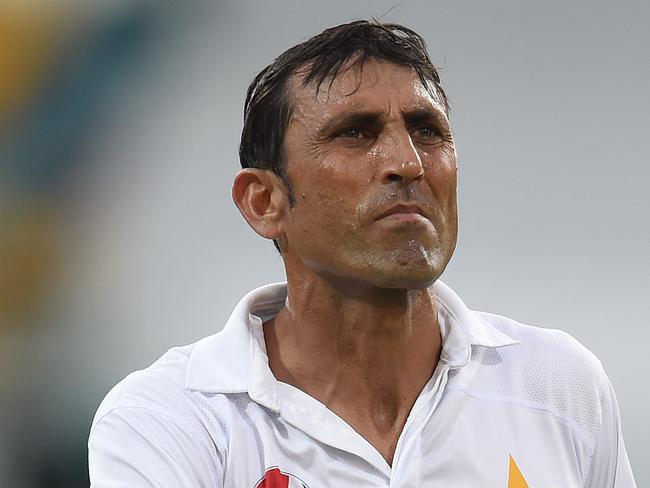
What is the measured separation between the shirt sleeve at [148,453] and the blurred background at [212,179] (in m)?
1.00

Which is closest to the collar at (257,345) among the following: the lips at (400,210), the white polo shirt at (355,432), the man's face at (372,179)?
the white polo shirt at (355,432)

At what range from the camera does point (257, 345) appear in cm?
147

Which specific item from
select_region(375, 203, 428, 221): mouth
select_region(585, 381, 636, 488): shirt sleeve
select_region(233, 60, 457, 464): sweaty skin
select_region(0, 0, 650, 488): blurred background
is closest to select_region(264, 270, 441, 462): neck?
select_region(233, 60, 457, 464): sweaty skin

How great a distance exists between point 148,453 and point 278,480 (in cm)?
16

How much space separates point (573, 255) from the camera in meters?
2.61

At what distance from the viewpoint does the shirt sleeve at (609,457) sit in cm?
142

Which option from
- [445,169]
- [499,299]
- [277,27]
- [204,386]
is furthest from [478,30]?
[204,386]

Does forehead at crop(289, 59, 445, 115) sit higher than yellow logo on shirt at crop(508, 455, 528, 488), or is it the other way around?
forehead at crop(289, 59, 445, 115)

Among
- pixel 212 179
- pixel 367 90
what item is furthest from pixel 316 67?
pixel 212 179

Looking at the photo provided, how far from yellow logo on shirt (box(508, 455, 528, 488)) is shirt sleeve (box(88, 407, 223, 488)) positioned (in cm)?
35

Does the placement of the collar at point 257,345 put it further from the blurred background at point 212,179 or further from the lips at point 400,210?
the blurred background at point 212,179

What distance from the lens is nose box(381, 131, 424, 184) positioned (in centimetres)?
136

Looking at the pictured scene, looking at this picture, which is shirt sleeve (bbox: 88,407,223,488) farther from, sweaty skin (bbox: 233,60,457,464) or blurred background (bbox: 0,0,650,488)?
blurred background (bbox: 0,0,650,488)

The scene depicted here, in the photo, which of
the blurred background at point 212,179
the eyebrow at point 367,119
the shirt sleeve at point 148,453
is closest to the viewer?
the shirt sleeve at point 148,453
